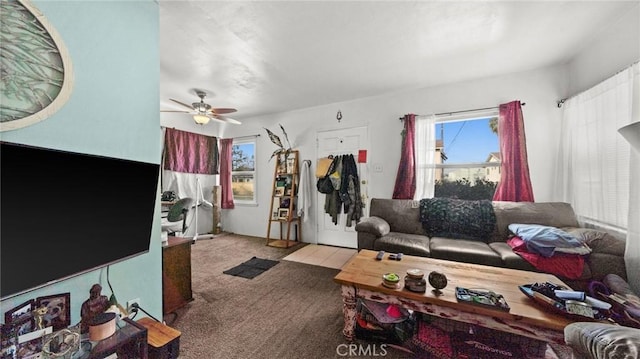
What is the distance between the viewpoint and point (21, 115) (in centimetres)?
93

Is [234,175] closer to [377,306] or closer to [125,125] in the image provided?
[125,125]

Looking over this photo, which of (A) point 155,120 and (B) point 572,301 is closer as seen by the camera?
(B) point 572,301

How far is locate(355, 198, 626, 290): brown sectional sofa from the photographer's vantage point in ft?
5.91

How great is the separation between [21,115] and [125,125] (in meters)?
0.40

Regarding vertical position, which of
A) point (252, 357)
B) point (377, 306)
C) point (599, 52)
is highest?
point (599, 52)

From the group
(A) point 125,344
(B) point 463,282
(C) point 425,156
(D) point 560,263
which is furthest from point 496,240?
(A) point 125,344

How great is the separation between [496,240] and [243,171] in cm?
442

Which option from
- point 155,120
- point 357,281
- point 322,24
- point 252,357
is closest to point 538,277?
point 357,281

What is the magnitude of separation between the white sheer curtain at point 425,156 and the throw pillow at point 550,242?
3.92 feet

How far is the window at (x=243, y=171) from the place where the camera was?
15.6ft

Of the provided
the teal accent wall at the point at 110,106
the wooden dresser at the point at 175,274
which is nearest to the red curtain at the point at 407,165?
the wooden dresser at the point at 175,274

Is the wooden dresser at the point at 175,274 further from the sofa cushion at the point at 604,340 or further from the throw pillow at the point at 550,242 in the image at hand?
the throw pillow at the point at 550,242

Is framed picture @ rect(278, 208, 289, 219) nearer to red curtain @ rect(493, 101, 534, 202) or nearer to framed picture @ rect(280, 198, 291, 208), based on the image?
framed picture @ rect(280, 198, 291, 208)

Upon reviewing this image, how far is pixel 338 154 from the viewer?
12.8ft
